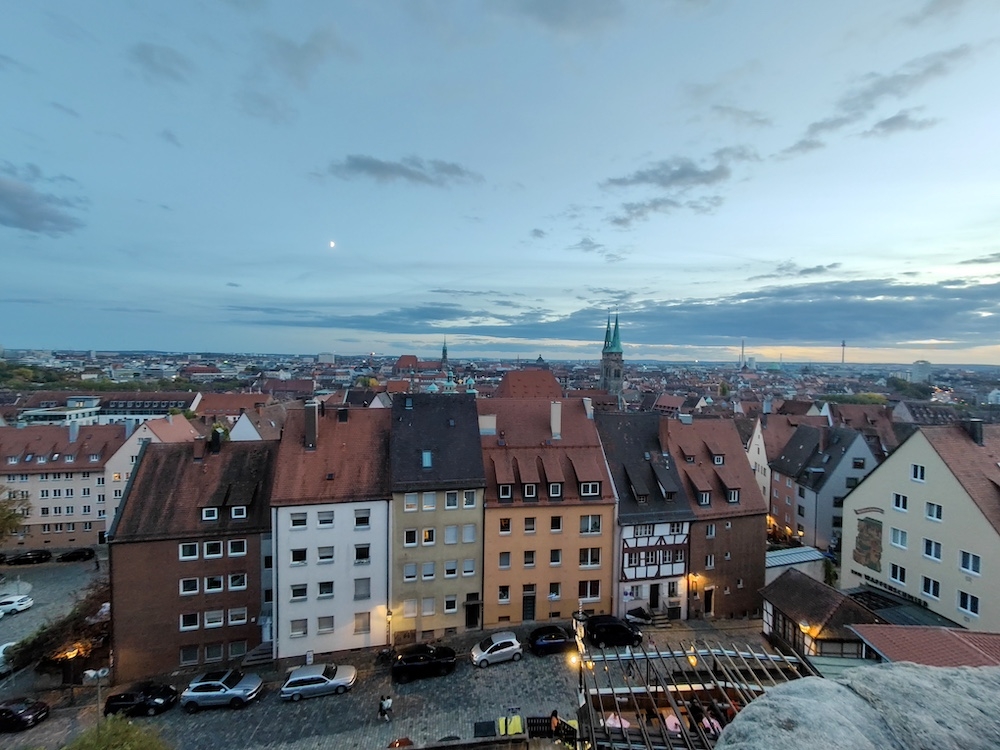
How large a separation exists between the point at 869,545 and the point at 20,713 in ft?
148

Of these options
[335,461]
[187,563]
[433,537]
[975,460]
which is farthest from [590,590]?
[187,563]

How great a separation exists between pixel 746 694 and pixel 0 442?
7282 centimetres

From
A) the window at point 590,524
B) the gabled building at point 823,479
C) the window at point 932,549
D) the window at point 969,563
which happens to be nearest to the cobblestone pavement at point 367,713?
the window at point 590,524

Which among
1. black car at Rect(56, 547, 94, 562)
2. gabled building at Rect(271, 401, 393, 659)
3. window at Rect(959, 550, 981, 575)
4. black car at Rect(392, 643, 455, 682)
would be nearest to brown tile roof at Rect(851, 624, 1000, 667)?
window at Rect(959, 550, 981, 575)

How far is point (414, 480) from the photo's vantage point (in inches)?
1214

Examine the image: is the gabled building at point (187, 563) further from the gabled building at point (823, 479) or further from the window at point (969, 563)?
the gabled building at point (823, 479)

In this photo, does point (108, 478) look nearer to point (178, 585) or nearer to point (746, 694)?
point (178, 585)

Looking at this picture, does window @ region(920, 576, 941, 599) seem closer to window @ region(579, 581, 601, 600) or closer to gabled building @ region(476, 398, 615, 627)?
gabled building @ region(476, 398, 615, 627)

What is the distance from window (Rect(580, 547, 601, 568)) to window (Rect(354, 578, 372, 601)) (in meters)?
13.0

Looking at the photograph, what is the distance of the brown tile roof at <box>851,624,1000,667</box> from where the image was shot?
1473cm

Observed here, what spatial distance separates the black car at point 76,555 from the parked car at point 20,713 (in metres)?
31.8

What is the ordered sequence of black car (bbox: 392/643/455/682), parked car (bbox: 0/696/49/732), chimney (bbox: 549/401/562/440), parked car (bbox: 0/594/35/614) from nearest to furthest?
parked car (bbox: 0/696/49/732) < black car (bbox: 392/643/455/682) < chimney (bbox: 549/401/562/440) < parked car (bbox: 0/594/35/614)

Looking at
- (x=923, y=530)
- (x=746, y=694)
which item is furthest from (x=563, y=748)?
(x=923, y=530)

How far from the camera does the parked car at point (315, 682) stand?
82.9 feet
